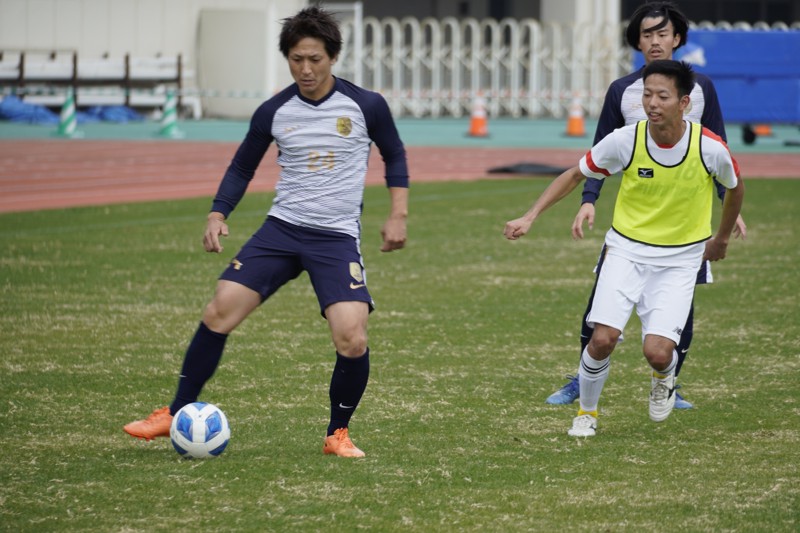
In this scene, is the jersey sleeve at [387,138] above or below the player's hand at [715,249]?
above

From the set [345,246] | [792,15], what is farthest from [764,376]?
[792,15]

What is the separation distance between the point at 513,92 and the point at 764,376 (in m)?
35.8

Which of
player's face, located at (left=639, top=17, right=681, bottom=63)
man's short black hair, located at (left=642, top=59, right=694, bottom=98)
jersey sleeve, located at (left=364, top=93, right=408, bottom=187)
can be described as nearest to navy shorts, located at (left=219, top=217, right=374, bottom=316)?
jersey sleeve, located at (left=364, top=93, right=408, bottom=187)

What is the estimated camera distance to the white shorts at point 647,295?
6754 millimetres

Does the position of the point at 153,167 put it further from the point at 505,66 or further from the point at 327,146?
the point at 505,66

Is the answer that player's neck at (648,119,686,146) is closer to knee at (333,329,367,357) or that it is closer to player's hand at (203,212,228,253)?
knee at (333,329,367,357)

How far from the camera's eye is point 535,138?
34.8 meters

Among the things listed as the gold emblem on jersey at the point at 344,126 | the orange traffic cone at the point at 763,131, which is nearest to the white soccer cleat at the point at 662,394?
the gold emblem on jersey at the point at 344,126

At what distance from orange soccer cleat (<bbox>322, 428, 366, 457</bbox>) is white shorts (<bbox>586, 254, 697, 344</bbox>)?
138 cm

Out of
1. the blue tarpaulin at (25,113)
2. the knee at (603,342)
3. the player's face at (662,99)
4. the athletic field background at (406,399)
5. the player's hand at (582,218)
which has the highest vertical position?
the player's face at (662,99)

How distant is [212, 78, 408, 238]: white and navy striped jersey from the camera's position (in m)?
6.51

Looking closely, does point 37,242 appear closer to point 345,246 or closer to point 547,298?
point 547,298

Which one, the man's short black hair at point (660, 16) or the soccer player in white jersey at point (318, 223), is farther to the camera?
the man's short black hair at point (660, 16)

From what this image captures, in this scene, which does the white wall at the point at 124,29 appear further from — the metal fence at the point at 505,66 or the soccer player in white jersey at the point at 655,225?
the soccer player in white jersey at the point at 655,225
